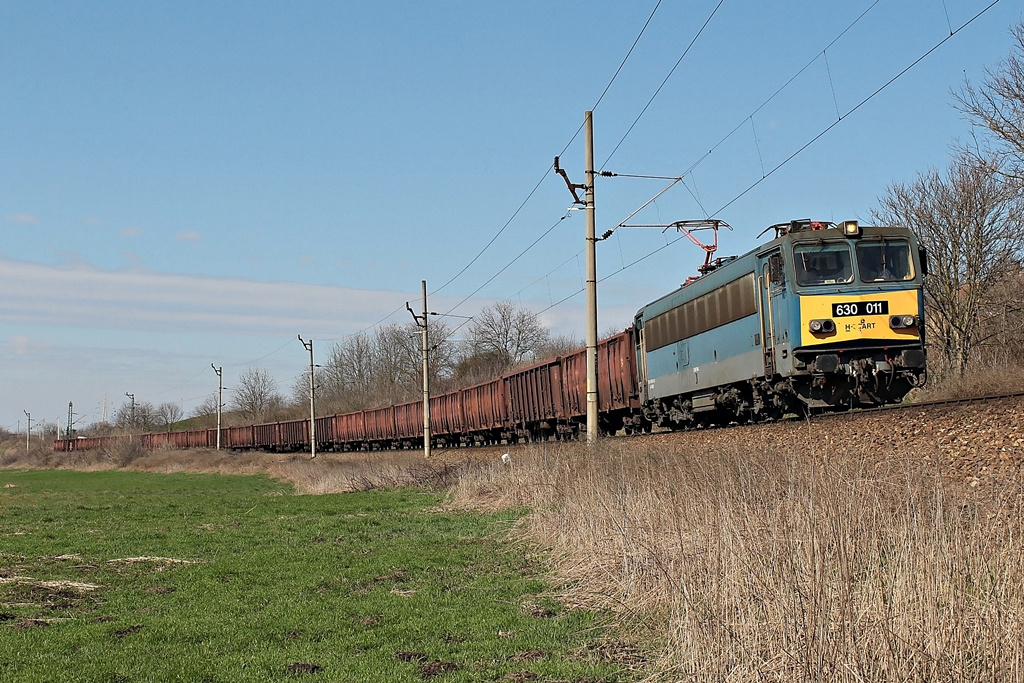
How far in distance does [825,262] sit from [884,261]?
3.89 feet

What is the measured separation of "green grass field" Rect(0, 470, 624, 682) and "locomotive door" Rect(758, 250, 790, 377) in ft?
21.3

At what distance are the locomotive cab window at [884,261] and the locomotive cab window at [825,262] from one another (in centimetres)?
27

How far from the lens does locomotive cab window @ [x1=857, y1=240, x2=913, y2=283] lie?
62.2 feet

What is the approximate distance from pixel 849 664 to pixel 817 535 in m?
1.50

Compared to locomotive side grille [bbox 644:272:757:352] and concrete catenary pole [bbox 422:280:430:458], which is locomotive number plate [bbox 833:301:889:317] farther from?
concrete catenary pole [bbox 422:280:430:458]

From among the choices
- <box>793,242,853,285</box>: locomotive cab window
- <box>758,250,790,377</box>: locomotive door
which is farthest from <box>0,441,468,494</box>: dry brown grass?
<box>793,242,853,285</box>: locomotive cab window

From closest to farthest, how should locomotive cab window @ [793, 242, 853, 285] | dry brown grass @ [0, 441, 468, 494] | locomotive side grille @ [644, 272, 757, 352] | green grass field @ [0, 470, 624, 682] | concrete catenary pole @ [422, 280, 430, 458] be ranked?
green grass field @ [0, 470, 624, 682]
locomotive cab window @ [793, 242, 853, 285]
locomotive side grille @ [644, 272, 757, 352]
dry brown grass @ [0, 441, 468, 494]
concrete catenary pole @ [422, 280, 430, 458]

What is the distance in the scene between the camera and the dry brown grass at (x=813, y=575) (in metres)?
5.50

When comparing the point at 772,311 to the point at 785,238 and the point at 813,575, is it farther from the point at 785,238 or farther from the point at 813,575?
the point at 813,575

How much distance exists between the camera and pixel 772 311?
19344 millimetres

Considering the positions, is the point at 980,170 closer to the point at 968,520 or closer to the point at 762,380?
the point at 762,380

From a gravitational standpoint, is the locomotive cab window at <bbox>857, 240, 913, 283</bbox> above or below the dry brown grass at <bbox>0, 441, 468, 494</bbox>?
above

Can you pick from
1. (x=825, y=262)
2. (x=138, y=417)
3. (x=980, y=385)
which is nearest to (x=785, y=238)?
(x=825, y=262)

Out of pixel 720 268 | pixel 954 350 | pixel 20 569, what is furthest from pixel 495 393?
pixel 20 569
